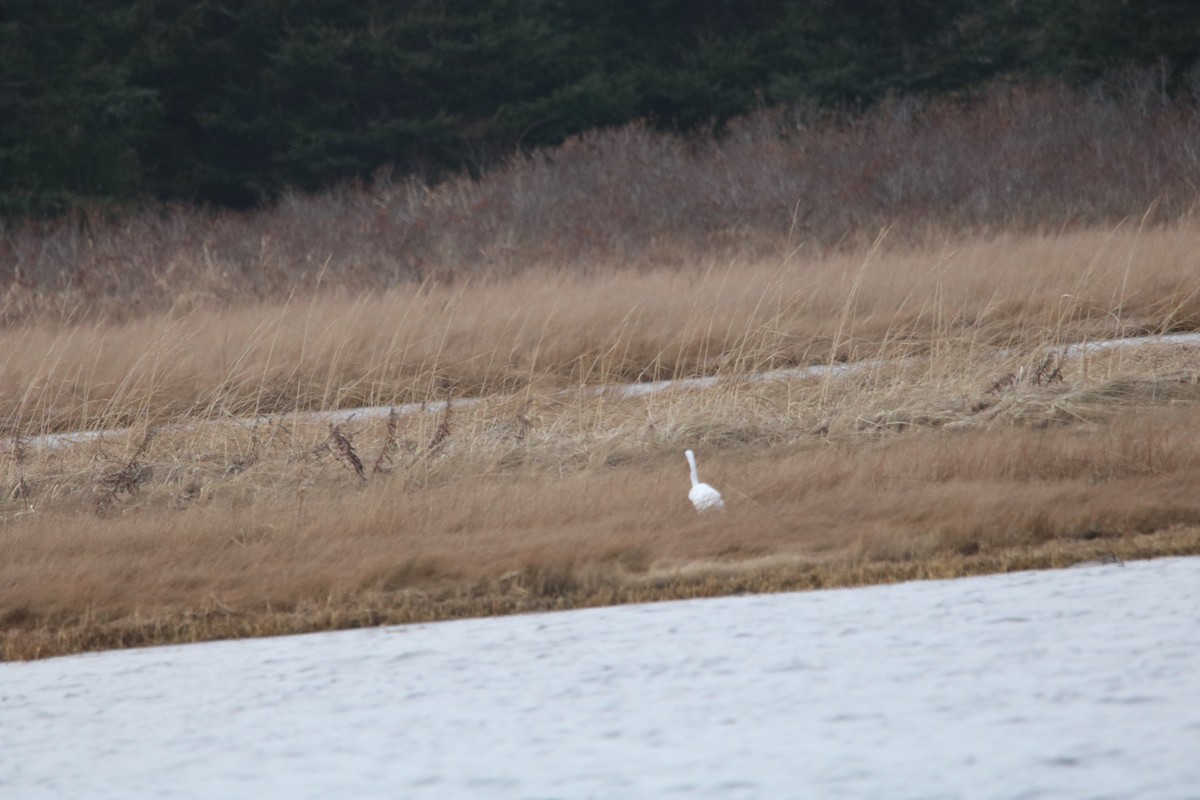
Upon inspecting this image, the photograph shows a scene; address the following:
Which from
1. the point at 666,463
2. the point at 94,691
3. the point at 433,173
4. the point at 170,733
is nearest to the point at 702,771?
the point at 170,733

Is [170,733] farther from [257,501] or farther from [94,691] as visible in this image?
[257,501]

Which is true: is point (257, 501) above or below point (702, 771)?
below

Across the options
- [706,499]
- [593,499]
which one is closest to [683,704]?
[706,499]

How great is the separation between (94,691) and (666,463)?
12.1 ft

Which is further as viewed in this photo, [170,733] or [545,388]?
[545,388]

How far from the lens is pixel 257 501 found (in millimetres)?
7250

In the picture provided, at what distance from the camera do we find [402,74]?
2884cm

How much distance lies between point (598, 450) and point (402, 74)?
22705 mm

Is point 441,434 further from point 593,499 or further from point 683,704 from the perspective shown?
point 683,704

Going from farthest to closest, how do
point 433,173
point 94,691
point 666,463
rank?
point 433,173, point 666,463, point 94,691

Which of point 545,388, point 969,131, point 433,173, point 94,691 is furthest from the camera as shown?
point 433,173

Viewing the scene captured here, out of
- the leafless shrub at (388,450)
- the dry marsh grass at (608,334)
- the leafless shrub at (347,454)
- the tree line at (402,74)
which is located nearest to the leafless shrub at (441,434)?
the leafless shrub at (388,450)

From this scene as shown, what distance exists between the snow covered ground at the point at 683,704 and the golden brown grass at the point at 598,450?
504 millimetres

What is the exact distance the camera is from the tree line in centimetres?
2598
